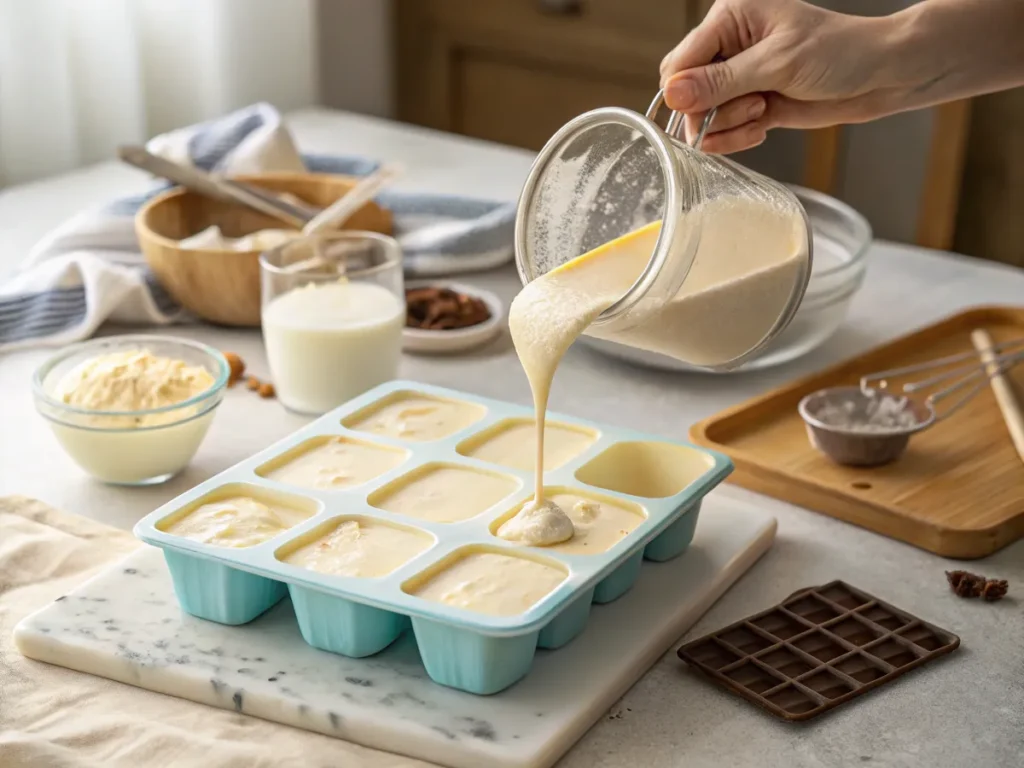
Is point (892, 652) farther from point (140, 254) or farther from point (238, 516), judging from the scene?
point (140, 254)

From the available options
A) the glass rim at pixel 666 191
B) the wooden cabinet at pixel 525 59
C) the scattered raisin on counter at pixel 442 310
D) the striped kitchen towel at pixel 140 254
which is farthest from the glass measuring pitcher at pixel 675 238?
the wooden cabinet at pixel 525 59

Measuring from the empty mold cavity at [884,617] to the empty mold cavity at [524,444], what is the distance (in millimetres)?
281

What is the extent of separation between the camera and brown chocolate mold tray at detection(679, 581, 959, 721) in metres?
1.00

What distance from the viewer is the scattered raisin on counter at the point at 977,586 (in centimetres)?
114

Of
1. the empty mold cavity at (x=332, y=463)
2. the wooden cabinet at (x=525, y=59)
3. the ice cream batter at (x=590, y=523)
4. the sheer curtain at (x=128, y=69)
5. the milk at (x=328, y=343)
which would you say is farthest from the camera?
the wooden cabinet at (x=525, y=59)

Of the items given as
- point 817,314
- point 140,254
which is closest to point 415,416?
point 817,314

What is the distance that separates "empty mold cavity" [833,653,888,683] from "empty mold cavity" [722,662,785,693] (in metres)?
0.06

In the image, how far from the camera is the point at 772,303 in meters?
1.10

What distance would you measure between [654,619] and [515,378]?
540 millimetres

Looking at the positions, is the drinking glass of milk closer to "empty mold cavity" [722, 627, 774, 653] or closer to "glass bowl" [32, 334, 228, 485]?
"glass bowl" [32, 334, 228, 485]

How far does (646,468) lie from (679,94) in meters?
0.35

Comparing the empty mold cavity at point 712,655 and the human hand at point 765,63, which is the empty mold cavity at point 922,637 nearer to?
the empty mold cavity at point 712,655

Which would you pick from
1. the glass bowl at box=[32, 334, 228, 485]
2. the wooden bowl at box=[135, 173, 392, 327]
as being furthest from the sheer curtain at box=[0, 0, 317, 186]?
the glass bowl at box=[32, 334, 228, 485]

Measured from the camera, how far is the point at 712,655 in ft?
3.44
